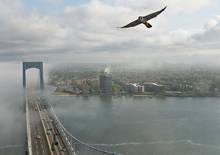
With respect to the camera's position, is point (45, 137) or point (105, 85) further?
point (105, 85)

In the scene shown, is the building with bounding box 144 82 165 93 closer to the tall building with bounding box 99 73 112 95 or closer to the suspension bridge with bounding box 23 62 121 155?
the tall building with bounding box 99 73 112 95

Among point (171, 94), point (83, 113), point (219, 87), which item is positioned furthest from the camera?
point (219, 87)

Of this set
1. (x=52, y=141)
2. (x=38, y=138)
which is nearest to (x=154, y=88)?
(x=38, y=138)

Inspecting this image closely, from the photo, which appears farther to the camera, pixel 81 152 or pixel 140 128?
pixel 140 128

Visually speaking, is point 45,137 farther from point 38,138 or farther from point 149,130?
point 149,130

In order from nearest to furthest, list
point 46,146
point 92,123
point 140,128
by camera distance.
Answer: point 46,146
point 140,128
point 92,123

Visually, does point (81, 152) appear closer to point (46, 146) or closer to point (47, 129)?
point (46, 146)

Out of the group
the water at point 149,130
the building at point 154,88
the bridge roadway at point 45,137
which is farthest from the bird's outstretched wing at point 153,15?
the building at point 154,88

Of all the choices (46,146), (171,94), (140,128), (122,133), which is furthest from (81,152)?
(171,94)
